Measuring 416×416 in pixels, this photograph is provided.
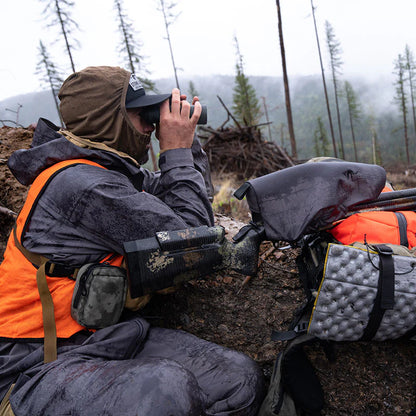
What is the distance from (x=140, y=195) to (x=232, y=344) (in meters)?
1.36

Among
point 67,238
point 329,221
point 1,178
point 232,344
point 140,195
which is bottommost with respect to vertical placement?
point 232,344

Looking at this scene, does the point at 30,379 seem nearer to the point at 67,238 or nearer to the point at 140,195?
the point at 67,238

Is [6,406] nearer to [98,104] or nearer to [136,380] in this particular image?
[136,380]

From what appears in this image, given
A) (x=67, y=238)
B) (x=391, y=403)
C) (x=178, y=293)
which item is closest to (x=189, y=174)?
(x=67, y=238)

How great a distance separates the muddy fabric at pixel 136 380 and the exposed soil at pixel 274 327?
16.2 inches

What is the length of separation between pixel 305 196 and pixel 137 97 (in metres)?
1.22

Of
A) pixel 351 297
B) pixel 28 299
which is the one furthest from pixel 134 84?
pixel 351 297

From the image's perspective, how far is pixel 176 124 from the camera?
1897 millimetres

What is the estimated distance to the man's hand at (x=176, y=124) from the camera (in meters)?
1.89

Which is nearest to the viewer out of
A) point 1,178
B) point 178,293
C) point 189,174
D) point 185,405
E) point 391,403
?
point 185,405

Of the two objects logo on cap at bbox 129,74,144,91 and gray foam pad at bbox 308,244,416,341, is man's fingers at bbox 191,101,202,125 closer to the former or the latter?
logo on cap at bbox 129,74,144,91

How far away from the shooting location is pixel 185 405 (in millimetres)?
1242

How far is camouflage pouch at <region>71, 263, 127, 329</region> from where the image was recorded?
1.52 meters

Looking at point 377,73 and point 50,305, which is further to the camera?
point 377,73
